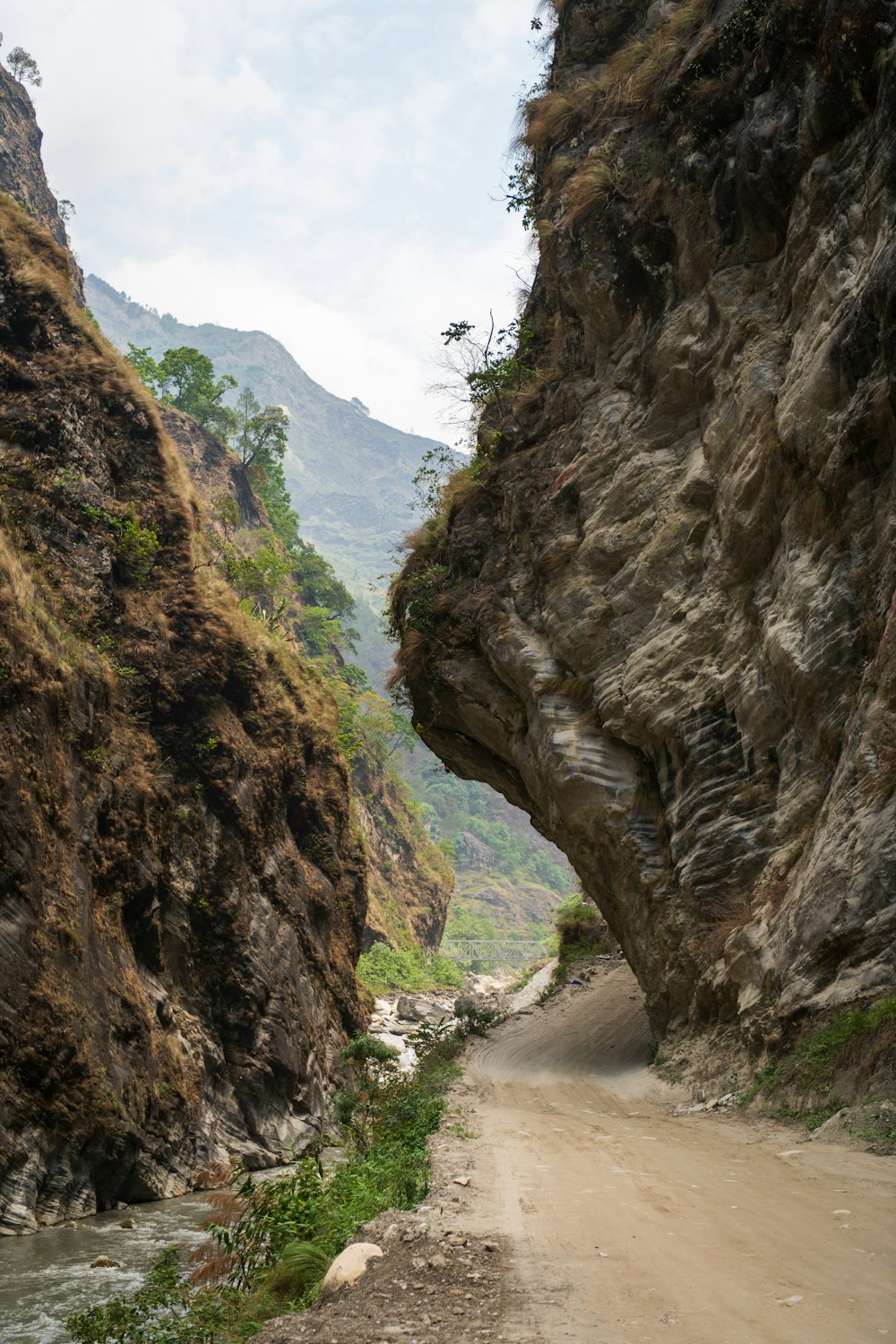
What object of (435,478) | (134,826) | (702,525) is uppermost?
(435,478)

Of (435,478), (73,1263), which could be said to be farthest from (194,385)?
(73,1263)

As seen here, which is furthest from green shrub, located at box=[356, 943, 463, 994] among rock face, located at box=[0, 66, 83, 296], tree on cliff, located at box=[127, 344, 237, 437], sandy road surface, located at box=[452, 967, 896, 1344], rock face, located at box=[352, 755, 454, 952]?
sandy road surface, located at box=[452, 967, 896, 1344]

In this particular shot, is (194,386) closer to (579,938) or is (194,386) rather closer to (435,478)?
(435,478)

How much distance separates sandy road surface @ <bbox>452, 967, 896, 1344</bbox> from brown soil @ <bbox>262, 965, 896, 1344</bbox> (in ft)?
0.04

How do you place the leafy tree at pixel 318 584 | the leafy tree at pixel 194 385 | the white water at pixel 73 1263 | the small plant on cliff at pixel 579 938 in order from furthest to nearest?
1. the leafy tree at pixel 318 584
2. the leafy tree at pixel 194 385
3. the small plant on cliff at pixel 579 938
4. the white water at pixel 73 1263

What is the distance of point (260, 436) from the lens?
64000 mm

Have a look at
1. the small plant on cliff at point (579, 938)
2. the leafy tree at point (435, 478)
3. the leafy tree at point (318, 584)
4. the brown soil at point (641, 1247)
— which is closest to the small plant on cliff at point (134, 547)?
the leafy tree at point (435, 478)

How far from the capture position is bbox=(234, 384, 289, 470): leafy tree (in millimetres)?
63625

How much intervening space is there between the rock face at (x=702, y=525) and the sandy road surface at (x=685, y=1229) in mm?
2487

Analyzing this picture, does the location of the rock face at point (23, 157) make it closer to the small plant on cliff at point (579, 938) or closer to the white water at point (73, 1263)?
the small plant on cliff at point (579, 938)

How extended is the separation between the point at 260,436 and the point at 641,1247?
64.0 meters

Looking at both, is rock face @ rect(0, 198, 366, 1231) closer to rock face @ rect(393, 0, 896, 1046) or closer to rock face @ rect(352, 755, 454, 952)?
rock face @ rect(393, 0, 896, 1046)

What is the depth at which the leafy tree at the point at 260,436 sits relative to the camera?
209 ft

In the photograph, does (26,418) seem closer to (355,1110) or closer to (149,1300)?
(355,1110)
